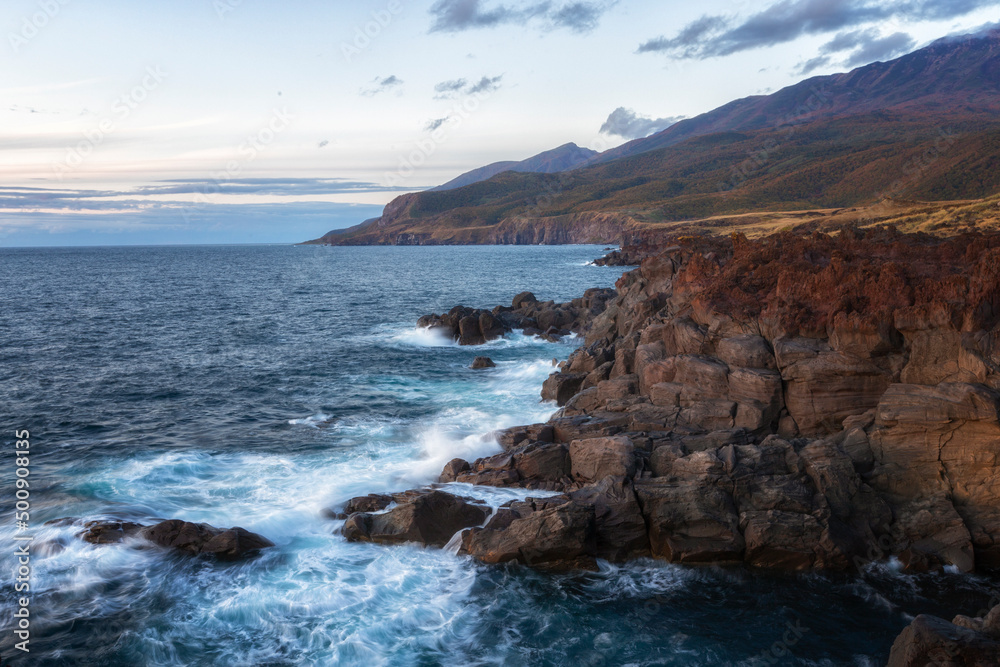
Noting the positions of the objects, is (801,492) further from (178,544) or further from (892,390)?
(178,544)

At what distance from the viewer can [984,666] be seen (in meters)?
11.2

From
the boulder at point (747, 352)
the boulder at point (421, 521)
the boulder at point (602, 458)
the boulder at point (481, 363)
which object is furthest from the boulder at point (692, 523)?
the boulder at point (481, 363)

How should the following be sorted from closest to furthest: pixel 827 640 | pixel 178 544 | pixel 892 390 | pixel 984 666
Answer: pixel 984 666, pixel 827 640, pixel 178 544, pixel 892 390

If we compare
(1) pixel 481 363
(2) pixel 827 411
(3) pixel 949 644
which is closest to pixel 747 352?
Result: (2) pixel 827 411

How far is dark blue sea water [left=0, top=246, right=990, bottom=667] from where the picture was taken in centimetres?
1491

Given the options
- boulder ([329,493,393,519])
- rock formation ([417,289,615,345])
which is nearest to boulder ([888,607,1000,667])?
boulder ([329,493,393,519])

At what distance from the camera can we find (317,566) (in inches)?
718

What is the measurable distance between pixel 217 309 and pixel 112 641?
61.8 metres

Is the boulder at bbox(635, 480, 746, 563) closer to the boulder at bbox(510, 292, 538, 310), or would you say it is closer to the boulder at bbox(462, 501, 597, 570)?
the boulder at bbox(462, 501, 597, 570)

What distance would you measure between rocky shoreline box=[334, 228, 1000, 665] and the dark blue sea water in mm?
892

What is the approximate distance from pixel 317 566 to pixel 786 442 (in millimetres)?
15151

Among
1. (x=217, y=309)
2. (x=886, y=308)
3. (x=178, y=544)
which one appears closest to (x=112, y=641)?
(x=178, y=544)

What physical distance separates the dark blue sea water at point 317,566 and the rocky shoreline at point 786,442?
0.89 metres

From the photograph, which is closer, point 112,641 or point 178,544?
point 112,641
